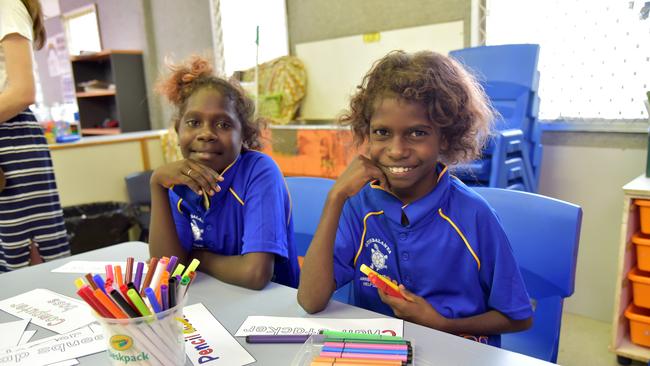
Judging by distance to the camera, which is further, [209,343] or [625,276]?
[625,276]

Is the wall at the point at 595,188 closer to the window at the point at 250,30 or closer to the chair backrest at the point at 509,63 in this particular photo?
the chair backrest at the point at 509,63

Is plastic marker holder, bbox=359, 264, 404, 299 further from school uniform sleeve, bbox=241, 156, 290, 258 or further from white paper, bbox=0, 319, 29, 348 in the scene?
white paper, bbox=0, 319, 29, 348

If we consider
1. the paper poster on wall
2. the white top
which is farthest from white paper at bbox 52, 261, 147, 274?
the paper poster on wall

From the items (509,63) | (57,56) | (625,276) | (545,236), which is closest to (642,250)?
(625,276)

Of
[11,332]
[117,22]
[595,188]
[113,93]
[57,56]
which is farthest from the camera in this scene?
[57,56]

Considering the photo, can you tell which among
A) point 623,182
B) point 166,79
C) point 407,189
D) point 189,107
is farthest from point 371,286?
point 623,182

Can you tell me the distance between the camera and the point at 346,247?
1.04 meters

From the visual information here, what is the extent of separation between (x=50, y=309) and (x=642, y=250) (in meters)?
1.91

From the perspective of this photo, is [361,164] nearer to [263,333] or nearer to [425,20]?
[263,333]

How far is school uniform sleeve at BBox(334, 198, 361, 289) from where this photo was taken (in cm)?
103

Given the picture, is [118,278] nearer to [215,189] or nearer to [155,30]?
[215,189]

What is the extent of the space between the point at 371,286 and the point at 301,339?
0.30 metres

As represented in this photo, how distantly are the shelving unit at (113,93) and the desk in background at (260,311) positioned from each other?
12.8 feet

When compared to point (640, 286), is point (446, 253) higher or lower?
higher
